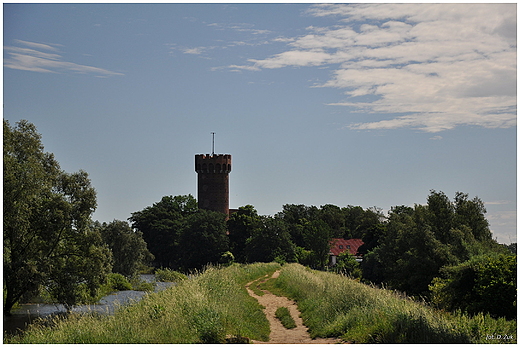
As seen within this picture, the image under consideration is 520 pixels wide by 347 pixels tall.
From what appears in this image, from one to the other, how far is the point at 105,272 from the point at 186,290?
17.6m

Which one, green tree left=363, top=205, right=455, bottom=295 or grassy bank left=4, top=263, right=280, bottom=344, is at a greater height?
grassy bank left=4, top=263, right=280, bottom=344

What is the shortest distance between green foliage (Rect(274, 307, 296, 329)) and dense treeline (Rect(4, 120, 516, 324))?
24.1 ft

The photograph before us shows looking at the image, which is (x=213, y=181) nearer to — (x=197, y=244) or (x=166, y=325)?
(x=197, y=244)

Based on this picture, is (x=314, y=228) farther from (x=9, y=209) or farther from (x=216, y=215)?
(x=9, y=209)

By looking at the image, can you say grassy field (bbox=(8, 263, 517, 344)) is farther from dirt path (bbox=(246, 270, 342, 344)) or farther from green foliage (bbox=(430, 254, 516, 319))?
green foliage (bbox=(430, 254, 516, 319))

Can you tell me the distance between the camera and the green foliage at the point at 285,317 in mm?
16597

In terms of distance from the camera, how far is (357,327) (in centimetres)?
1297

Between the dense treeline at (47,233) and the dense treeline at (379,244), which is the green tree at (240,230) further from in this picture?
the dense treeline at (47,233)

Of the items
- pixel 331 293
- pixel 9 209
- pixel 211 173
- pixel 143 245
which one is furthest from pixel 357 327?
pixel 211 173

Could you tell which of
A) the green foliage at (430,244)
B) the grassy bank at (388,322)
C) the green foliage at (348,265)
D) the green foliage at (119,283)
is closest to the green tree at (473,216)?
the green foliage at (430,244)

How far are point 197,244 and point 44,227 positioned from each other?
51474 millimetres

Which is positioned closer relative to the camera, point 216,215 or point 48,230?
point 48,230

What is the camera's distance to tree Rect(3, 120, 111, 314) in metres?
26.8

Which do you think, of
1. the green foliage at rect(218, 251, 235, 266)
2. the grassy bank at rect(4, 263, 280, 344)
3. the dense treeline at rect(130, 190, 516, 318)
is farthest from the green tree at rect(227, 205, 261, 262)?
the grassy bank at rect(4, 263, 280, 344)
